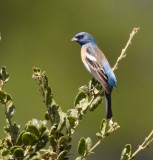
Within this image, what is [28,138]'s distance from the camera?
10.9 ft

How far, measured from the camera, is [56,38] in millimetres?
22281

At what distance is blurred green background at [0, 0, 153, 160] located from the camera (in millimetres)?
19656

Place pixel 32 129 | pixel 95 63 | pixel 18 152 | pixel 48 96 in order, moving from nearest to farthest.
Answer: pixel 18 152 → pixel 32 129 → pixel 48 96 → pixel 95 63

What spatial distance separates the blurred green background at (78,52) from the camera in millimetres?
19656

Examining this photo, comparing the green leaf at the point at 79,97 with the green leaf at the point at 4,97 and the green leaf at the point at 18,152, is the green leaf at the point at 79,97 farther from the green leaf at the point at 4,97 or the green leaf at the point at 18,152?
the green leaf at the point at 18,152

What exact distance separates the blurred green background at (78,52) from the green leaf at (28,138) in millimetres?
14404

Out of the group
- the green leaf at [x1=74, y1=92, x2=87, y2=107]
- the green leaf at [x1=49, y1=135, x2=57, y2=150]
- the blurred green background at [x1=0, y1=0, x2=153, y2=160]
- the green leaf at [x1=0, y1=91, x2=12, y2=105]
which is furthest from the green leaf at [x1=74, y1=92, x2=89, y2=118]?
the blurred green background at [x1=0, y1=0, x2=153, y2=160]

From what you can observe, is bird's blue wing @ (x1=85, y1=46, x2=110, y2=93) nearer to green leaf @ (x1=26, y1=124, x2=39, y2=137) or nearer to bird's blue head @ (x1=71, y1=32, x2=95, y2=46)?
bird's blue head @ (x1=71, y1=32, x2=95, y2=46)

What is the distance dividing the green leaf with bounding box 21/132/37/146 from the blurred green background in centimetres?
1440

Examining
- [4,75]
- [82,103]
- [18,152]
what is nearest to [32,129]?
[18,152]

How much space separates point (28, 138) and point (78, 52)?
1770cm

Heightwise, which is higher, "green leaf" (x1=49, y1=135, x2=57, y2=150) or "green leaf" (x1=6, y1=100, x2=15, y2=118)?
"green leaf" (x1=6, y1=100, x2=15, y2=118)

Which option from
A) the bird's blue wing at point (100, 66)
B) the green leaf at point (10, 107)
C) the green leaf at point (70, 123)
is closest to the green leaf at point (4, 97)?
the green leaf at point (10, 107)

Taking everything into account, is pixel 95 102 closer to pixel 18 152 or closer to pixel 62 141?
pixel 62 141
